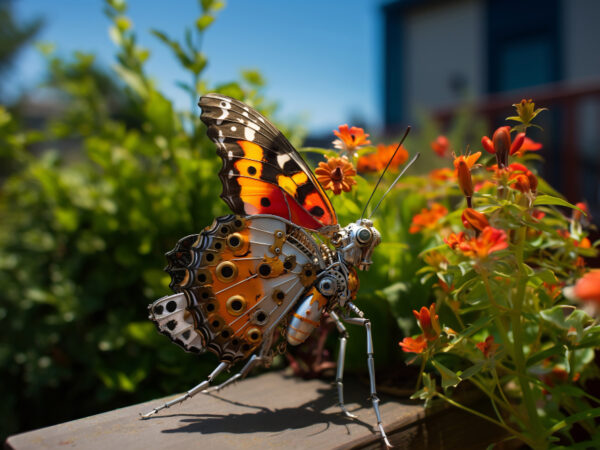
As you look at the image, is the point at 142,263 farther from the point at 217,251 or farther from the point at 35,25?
the point at 35,25

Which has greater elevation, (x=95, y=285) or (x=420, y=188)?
(x=420, y=188)

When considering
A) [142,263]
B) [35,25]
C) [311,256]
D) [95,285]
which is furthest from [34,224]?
[35,25]

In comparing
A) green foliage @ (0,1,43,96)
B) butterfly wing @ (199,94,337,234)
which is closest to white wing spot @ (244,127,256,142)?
butterfly wing @ (199,94,337,234)

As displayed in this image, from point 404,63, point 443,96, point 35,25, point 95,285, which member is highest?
point 35,25

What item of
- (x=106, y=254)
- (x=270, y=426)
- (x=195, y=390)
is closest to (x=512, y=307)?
(x=270, y=426)

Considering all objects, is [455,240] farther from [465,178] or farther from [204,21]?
[204,21]

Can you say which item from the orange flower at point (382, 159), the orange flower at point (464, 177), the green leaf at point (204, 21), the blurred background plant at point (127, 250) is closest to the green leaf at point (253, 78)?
the blurred background plant at point (127, 250)

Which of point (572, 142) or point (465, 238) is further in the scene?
point (572, 142)
